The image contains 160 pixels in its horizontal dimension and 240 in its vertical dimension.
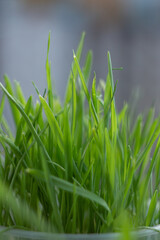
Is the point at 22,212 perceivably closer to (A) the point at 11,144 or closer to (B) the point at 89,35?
(A) the point at 11,144

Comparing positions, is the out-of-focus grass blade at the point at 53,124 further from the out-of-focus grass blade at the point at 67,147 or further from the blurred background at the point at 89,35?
the blurred background at the point at 89,35

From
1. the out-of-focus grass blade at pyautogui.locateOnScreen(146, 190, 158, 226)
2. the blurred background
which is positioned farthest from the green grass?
the blurred background

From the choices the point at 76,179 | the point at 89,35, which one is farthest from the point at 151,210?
the point at 89,35

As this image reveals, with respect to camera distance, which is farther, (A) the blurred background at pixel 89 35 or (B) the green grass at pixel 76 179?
(A) the blurred background at pixel 89 35

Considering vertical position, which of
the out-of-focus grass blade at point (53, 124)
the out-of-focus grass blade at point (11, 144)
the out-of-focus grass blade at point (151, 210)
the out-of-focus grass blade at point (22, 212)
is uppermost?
the out-of-focus grass blade at point (53, 124)

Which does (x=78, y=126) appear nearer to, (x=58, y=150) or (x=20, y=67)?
(x=58, y=150)

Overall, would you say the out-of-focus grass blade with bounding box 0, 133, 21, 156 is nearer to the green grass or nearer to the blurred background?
the green grass

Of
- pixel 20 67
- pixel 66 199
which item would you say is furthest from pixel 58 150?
pixel 20 67

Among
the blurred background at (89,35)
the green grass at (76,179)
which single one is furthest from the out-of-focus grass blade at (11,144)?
the blurred background at (89,35)

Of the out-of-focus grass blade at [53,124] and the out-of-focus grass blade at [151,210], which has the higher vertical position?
the out-of-focus grass blade at [53,124]
